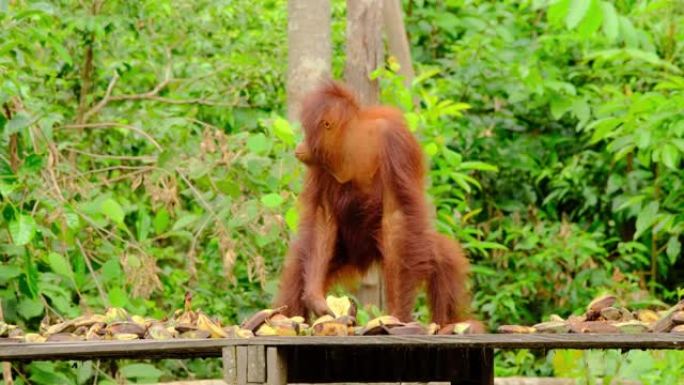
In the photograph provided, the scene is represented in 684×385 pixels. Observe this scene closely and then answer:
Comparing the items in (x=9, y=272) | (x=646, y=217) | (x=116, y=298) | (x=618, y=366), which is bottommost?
(x=618, y=366)

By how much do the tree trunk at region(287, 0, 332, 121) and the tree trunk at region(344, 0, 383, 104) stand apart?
0.22 m

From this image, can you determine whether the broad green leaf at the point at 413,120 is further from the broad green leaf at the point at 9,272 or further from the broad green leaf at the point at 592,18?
the broad green leaf at the point at 9,272

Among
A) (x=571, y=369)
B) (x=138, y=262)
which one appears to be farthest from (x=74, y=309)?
(x=571, y=369)

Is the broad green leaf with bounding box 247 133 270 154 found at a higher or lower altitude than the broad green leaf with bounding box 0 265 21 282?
higher

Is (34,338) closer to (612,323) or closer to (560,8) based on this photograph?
(612,323)

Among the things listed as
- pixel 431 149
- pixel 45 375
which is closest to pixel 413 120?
pixel 431 149

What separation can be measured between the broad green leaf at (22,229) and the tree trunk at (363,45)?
1.53m

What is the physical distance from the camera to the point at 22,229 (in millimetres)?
4117

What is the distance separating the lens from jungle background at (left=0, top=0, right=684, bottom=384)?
4867 mm

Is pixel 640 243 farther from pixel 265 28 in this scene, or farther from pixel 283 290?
pixel 283 290

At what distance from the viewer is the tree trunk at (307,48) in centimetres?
497

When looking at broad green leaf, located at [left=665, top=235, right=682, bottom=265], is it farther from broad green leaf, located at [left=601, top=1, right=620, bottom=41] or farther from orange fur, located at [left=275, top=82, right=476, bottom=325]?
orange fur, located at [left=275, top=82, right=476, bottom=325]

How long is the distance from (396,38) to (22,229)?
2266 millimetres

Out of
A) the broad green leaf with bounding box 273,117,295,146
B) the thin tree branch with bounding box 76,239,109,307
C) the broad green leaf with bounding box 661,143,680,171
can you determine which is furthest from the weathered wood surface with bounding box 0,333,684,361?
the broad green leaf with bounding box 661,143,680,171
